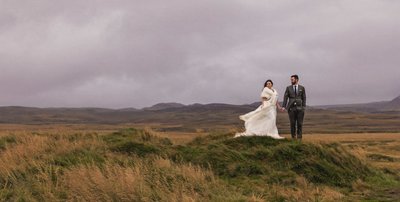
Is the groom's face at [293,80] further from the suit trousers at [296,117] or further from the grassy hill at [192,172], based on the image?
the grassy hill at [192,172]

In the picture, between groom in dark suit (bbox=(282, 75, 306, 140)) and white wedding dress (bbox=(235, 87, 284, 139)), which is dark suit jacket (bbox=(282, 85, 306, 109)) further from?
white wedding dress (bbox=(235, 87, 284, 139))

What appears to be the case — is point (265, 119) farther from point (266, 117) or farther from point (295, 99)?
point (295, 99)

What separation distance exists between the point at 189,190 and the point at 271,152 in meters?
5.16

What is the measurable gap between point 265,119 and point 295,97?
1406mm

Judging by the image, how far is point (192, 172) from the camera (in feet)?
33.4

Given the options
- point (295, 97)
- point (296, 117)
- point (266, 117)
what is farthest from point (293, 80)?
point (266, 117)

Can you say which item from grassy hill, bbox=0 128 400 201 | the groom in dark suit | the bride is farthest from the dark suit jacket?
grassy hill, bbox=0 128 400 201

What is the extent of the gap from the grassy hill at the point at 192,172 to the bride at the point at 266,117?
4.46 feet

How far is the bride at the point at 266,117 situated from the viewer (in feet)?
54.7

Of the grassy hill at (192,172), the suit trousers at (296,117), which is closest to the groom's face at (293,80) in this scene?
the suit trousers at (296,117)

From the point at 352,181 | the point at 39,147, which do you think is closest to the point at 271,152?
the point at 352,181

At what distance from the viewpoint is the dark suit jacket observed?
661 inches

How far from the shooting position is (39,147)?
47.3 ft

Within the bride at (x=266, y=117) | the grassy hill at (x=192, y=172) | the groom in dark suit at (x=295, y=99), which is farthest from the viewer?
the groom in dark suit at (x=295, y=99)
